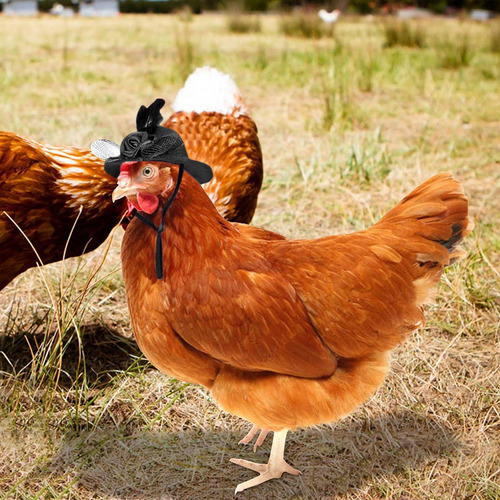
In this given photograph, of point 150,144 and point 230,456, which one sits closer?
point 150,144

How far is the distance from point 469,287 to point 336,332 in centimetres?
171

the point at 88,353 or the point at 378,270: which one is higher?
the point at 378,270

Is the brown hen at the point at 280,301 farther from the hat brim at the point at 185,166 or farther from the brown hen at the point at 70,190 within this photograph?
the brown hen at the point at 70,190

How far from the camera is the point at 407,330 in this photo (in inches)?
75.6

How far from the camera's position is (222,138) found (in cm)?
320

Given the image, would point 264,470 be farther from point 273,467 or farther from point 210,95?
point 210,95

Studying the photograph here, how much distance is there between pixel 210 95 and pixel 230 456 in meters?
2.12

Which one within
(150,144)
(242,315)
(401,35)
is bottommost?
(242,315)

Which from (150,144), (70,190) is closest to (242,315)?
(150,144)

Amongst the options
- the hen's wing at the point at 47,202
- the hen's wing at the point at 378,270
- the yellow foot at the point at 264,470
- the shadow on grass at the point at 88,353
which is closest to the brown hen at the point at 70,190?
the hen's wing at the point at 47,202

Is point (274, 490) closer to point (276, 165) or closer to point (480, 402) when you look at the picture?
point (480, 402)

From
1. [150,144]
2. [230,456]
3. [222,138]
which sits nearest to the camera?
[150,144]

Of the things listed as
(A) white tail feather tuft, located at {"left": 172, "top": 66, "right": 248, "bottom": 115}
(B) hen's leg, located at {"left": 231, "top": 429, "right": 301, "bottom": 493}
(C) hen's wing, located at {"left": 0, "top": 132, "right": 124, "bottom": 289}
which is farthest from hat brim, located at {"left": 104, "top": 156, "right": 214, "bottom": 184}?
(A) white tail feather tuft, located at {"left": 172, "top": 66, "right": 248, "bottom": 115}

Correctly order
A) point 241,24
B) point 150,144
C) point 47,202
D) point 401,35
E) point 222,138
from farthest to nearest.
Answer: point 241,24 < point 401,35 < point 222,138 < point 47,202 < point 150,144
